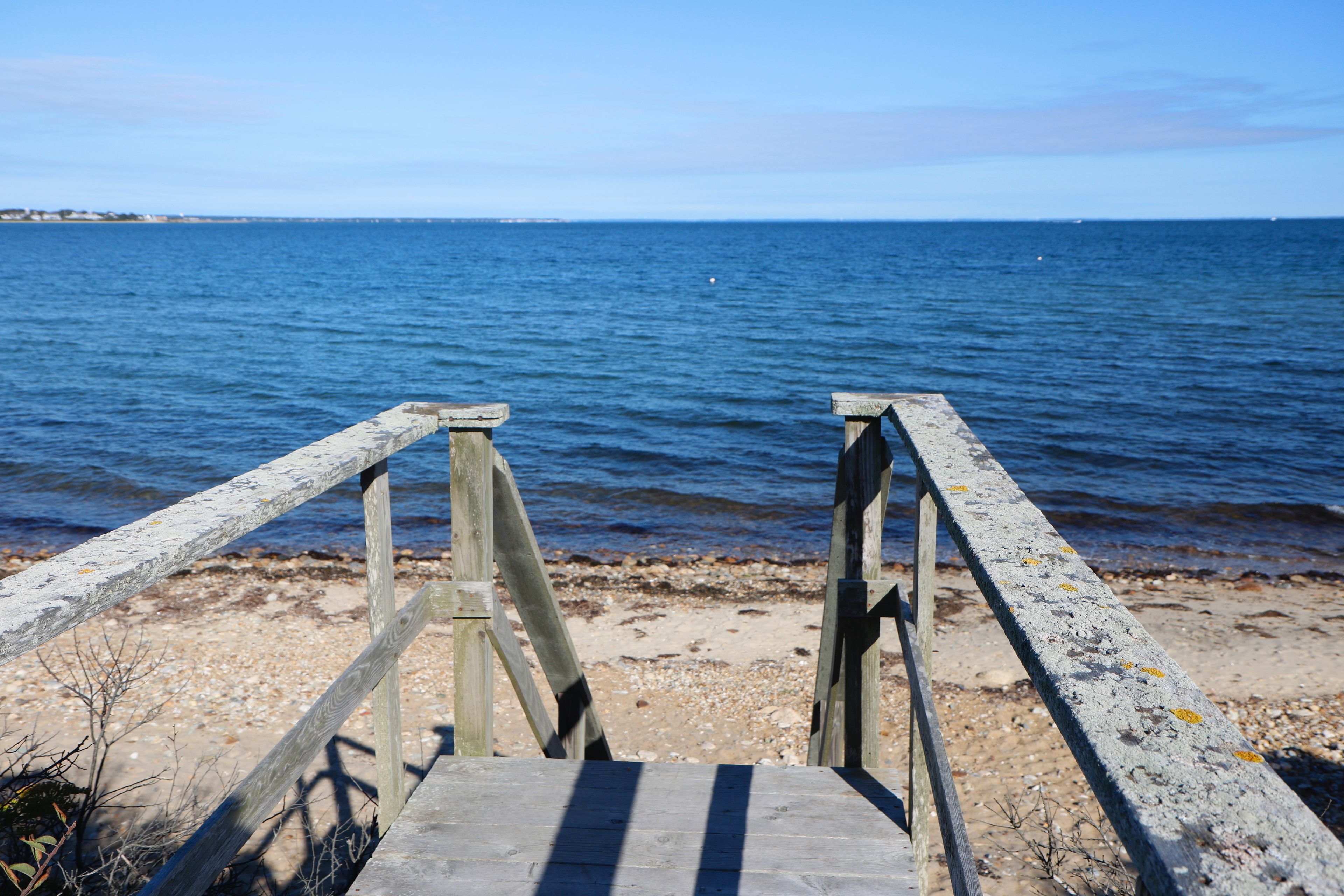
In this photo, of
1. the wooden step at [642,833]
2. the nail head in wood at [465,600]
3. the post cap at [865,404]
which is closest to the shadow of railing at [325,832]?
the wooden step at [642,833]

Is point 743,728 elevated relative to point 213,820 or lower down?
lower down

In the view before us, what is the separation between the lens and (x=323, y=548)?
403 inches

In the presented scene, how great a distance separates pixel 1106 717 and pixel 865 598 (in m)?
1.83

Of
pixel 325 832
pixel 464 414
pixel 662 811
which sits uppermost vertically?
pixel 464 414

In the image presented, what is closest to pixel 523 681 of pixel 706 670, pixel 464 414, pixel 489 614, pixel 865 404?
pixel 489 614

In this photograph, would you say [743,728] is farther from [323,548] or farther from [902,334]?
[902,334]

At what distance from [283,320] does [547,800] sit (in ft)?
114

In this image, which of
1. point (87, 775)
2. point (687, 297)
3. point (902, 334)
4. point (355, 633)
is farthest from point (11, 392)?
point (687, 297)

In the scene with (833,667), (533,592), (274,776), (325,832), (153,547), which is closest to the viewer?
(153,547)

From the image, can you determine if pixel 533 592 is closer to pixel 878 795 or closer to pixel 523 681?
pixel 523 681

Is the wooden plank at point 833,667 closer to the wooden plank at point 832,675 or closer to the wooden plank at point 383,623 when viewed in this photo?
the wooden plank at point 832,675

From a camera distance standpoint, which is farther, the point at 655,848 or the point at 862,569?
the point at 862,569

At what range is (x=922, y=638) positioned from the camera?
8.11 ft

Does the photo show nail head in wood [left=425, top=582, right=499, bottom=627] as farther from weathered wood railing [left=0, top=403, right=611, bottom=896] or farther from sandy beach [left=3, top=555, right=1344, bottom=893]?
sandy beach [left=3, top=555, right=1344, bottom=893]
